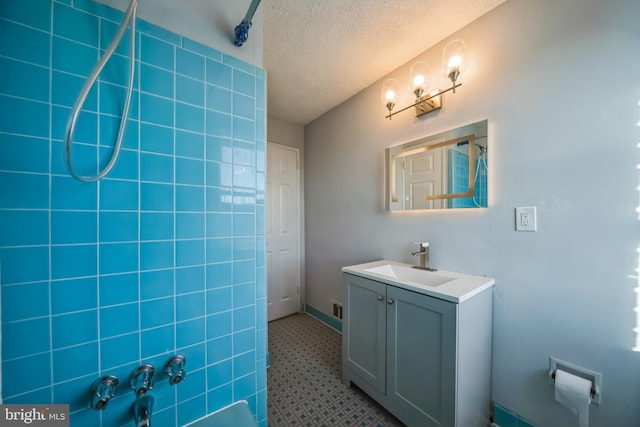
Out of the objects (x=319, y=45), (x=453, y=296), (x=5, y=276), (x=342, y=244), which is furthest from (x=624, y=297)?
(x=5, y=276)

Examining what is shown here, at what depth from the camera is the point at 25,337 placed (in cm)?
65

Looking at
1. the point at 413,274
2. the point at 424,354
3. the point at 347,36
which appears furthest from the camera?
the point at 413,274

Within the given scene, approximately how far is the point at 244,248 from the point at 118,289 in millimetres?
447

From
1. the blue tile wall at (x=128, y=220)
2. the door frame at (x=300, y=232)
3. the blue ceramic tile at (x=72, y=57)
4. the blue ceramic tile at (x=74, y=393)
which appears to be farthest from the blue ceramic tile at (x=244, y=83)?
the door frame at (x=300, y=232)

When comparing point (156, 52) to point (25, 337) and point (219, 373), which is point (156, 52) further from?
point (219, 373)

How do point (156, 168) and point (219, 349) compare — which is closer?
point (156, 168)

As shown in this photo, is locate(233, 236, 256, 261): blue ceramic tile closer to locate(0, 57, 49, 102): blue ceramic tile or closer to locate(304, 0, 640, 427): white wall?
locate(0, 57, 49, 102): blue ceramic tile

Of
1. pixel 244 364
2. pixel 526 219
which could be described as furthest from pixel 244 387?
Answer: pixel 526 219

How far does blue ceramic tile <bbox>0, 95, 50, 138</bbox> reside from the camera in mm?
635

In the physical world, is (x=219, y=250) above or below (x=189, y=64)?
below

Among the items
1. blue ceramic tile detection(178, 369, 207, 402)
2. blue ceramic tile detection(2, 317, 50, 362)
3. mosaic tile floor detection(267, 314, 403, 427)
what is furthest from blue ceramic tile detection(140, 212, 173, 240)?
mosaic tile floor detection(267, 314, 403, 427)

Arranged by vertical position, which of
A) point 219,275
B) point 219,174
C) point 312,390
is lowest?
point 312,390

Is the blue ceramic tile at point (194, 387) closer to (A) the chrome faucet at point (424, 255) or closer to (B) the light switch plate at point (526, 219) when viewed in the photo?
(A) the chrome faucet at point (424, 255)

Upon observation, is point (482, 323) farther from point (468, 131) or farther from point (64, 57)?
point (64, 57)
